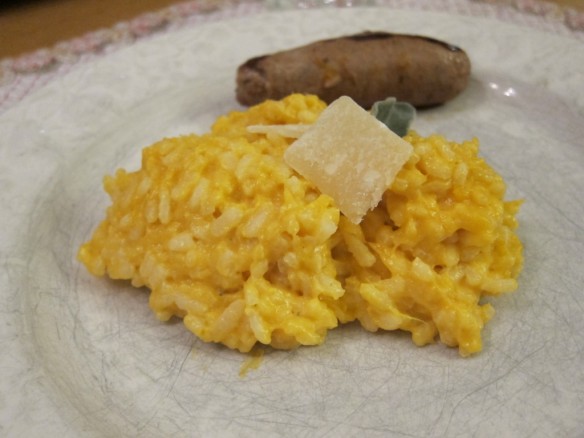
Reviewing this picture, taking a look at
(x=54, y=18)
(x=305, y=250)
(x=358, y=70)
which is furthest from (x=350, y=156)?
(x=54, y=18)

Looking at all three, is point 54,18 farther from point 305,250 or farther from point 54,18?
point 305,250

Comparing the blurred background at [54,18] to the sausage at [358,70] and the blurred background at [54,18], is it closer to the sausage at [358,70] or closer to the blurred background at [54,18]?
the blurred background at [54,18]

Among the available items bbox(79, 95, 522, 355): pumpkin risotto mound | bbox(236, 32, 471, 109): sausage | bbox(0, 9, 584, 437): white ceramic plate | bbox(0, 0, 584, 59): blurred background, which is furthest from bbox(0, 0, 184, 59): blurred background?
bbox(79, 95, 522, 355): pumpkin risotto mound

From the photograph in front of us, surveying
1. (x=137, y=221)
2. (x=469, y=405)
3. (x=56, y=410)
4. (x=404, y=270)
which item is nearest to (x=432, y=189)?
(x=404, y=270)

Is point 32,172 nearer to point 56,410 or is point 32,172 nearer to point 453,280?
point 56,410

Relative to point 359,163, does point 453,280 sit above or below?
below

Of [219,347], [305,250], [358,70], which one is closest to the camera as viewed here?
[305,250]

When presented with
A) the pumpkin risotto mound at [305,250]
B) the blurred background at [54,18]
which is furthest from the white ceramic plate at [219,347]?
the blurred background at [54,18]
